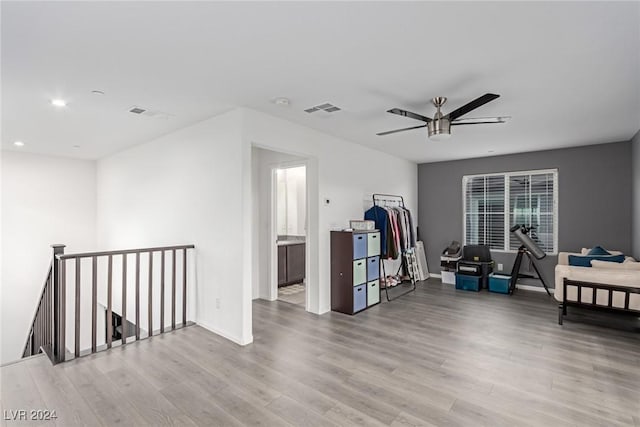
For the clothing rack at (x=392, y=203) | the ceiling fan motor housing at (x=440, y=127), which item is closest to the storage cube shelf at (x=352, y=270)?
the clothing rack at (x=392, y=203)

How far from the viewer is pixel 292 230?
707 cm

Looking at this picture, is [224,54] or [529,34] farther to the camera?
[224,54]

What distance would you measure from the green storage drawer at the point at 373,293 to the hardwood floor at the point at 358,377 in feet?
2.31

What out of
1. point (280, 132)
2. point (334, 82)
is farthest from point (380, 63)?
point (280, 132)

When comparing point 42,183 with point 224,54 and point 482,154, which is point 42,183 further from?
point 482,154

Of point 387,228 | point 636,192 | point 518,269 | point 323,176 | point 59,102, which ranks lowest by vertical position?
point 518,269

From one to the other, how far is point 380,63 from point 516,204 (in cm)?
506

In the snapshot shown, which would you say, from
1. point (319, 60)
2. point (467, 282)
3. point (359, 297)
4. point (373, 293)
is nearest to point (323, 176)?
point (359, 297)

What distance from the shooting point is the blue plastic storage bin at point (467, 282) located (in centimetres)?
582

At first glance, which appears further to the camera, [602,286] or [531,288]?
[531,288]

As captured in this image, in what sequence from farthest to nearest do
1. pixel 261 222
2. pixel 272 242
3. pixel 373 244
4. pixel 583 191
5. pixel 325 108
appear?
pixel 583 191 → pixel 261 222 → pixel 272 242 → pixel 373 244 → pixel 325 108

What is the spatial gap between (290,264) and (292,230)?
99cm

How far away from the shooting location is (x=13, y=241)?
564cm

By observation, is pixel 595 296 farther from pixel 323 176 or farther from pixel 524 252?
pixel 323 176
